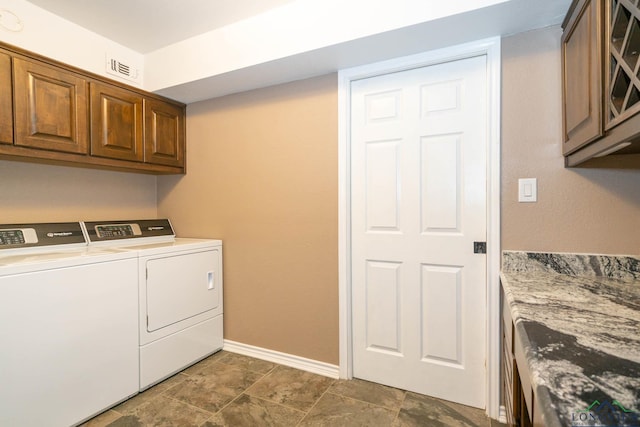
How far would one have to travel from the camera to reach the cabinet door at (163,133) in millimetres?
2424

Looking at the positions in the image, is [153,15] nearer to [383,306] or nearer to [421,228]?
[421,228]

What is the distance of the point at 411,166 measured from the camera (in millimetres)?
1925

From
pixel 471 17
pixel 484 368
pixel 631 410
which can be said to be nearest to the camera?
pixel 631 410

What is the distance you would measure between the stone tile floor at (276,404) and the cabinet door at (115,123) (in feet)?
5.37

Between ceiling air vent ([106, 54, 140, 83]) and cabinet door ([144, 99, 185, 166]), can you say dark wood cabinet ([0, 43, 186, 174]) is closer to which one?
cabinet door ([144, 99, 185, 166])

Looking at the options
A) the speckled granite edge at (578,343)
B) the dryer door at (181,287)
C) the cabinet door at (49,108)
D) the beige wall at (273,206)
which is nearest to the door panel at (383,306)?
the beige wall at (273,206)

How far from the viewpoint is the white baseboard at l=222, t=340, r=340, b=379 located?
2.14 meters

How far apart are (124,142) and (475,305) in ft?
8.57

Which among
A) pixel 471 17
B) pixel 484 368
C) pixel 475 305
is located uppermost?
pixel 471 17

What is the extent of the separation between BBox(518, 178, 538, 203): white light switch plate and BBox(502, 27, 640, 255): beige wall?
0.02 meters

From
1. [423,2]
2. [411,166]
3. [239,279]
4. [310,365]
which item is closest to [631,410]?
[411,166]

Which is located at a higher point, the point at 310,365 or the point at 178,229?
the point at 178,229

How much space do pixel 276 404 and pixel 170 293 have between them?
101 centimetres

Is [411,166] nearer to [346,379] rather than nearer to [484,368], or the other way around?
[484,368]
